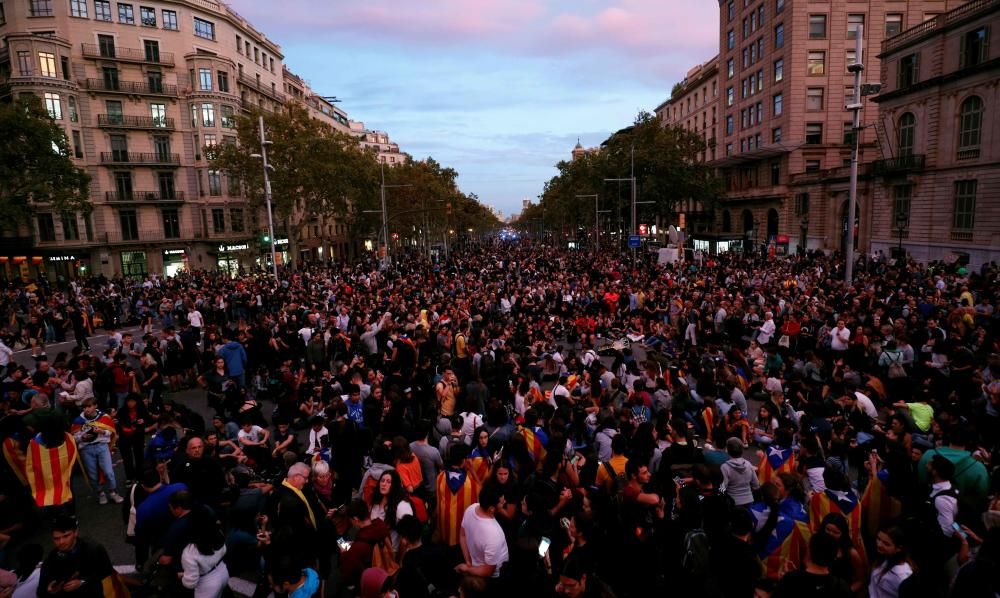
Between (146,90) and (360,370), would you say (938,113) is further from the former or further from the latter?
(146,90)

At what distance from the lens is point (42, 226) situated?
4084 cm

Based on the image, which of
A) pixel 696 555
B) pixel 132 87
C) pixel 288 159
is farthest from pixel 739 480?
pixel 132 87

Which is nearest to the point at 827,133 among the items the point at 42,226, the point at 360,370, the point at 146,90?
the point at 360,370

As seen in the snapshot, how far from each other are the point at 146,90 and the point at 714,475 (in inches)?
2092

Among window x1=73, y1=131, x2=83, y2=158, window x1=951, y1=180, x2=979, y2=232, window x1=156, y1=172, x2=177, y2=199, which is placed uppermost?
window x1=73, y1=131, x2=83, y2=158

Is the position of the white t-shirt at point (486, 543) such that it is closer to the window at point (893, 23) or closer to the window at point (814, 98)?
the window at point (814, 98)

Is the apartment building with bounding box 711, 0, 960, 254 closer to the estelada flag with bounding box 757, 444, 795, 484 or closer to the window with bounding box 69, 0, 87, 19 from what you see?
the estelada flag with bounding box 757, 444, 795, 484

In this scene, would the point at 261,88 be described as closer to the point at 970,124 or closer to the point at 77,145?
the point at 77,145

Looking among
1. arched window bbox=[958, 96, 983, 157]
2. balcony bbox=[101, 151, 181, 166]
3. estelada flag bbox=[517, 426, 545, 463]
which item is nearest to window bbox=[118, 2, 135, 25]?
balcony bbox=[101, 151, 181, 166]

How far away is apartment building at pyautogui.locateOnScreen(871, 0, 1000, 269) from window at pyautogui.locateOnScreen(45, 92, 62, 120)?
56.4 metres

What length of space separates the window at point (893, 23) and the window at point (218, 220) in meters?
58.1

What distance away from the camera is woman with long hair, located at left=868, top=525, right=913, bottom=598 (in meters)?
3.92

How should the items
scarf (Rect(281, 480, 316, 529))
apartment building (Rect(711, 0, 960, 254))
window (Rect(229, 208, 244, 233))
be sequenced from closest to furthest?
scarf (Rect(281, 480, 316, 529)), apartment building (Rect(711, 0, 960, 254)), window (Rect(229, 208, 244, 233))

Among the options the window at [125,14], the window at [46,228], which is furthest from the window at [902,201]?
the window at [46,228]
